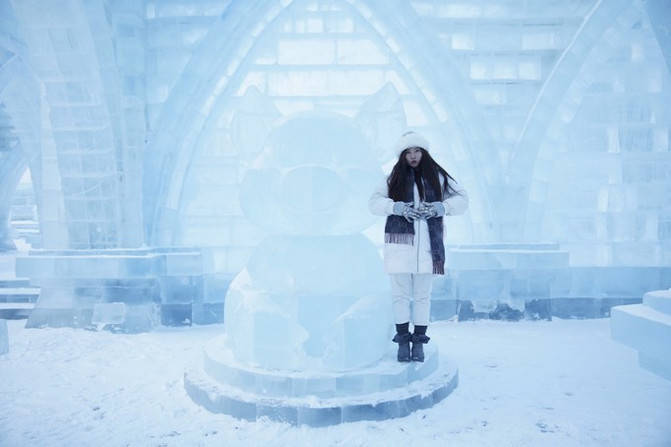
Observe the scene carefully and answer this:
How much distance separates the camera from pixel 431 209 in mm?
2197

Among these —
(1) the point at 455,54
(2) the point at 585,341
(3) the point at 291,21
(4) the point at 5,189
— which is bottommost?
(2) the point at 585,341

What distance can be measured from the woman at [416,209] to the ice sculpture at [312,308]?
10.9 inches

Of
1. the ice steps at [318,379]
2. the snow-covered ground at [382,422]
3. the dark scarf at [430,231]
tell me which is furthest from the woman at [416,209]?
the snow-covered ground at [382,422]

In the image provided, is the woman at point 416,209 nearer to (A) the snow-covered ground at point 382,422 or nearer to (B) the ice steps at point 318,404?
(B) the ice steps at point 318,404

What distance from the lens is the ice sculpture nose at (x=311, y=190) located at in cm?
237

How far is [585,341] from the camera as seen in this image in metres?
3.78

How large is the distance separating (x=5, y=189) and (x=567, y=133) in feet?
42.8

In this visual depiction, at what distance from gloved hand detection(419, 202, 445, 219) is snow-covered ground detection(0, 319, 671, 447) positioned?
41.7 inches

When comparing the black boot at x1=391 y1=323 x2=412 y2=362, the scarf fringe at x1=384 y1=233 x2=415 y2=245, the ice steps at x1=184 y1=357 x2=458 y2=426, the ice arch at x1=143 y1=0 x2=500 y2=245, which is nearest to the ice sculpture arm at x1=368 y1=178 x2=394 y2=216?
the scarf fringe at x1=384 y1=233 x2=415 y2=245

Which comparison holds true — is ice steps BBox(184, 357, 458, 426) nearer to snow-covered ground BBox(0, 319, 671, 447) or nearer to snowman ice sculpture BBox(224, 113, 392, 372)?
snow-covered ground BBox(0, 319, 671, 447)

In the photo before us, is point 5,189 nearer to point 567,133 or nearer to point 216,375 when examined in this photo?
point 216,375

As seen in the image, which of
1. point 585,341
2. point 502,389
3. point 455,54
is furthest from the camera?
point 455,54

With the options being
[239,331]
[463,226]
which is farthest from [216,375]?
[463,226]

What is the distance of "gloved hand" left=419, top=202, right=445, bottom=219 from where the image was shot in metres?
2.19
